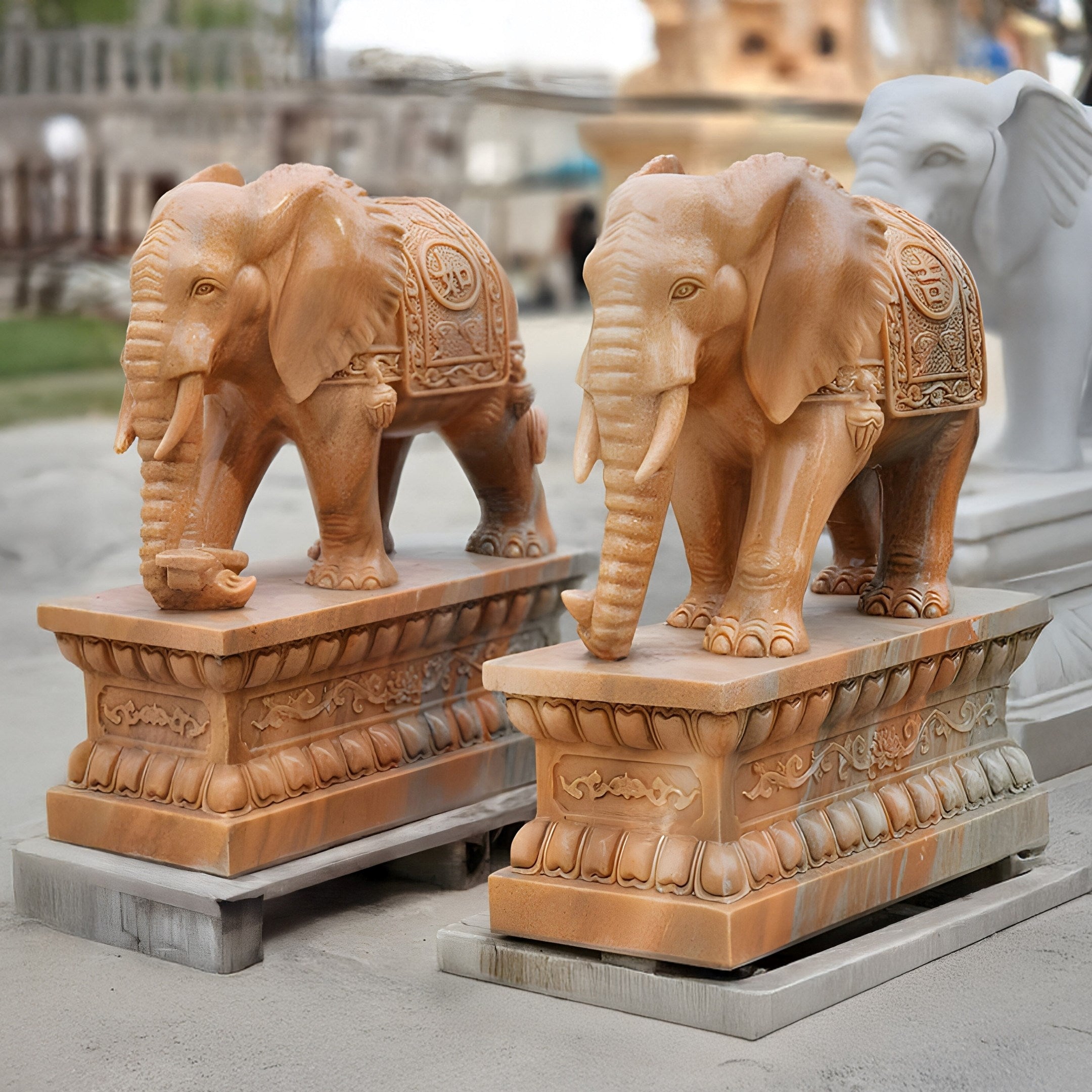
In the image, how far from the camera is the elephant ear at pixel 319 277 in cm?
339

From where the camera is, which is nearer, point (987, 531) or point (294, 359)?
point (294, 359)

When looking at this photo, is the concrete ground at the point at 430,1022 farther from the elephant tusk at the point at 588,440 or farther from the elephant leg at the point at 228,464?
the elephant tusk at the point at 588,440

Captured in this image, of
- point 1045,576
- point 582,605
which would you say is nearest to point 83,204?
point 1045,576

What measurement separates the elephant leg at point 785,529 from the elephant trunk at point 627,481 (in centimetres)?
18

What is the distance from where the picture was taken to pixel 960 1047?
2.73 m

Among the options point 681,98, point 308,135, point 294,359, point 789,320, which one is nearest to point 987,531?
point 789,320

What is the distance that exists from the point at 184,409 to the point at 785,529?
111 cm

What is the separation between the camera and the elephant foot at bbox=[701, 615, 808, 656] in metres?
2.88

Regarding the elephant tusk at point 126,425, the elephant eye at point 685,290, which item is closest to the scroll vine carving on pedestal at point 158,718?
the elephant tusk at point 126,425

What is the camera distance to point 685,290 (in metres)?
2.79

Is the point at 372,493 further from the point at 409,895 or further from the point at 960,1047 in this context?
the point at 960,1047

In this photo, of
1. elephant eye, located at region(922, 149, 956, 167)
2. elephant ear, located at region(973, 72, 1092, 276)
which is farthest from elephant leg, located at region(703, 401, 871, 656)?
elephant ear, located at region(973, 72, 1092, 276)

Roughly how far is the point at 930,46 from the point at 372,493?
1116 cm

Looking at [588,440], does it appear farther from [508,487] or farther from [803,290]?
[508,487]
